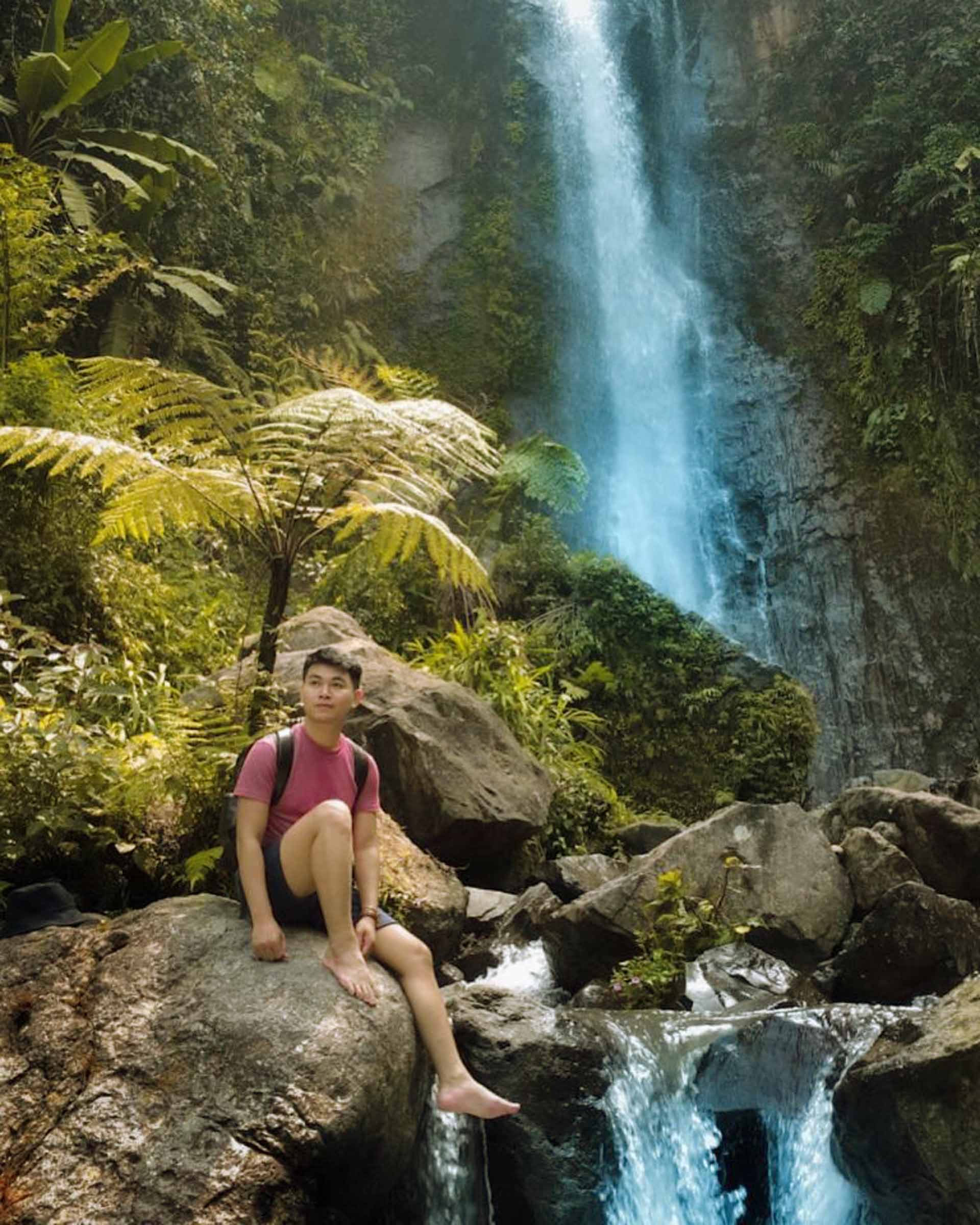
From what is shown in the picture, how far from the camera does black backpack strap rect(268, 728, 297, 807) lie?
3.40m

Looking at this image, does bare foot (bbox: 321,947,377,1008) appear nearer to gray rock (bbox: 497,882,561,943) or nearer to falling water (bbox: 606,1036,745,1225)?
falling water (bbox: 606,1036,745,1225)

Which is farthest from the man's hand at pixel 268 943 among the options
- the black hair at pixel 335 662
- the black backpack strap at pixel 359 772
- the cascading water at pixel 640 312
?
the cascading water at pixel 640 312

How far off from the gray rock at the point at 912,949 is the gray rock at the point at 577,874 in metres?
1.70

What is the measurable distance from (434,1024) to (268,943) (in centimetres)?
58

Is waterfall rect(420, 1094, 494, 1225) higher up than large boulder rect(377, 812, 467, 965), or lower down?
lower down

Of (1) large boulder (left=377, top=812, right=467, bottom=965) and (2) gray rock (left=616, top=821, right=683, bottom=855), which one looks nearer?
(1) large boulder (left=377, top=812, right=467, bottom=965)

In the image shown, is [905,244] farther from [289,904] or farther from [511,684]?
[289,904]

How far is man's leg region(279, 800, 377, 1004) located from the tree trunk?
1.39 metres

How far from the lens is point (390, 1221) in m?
3.29

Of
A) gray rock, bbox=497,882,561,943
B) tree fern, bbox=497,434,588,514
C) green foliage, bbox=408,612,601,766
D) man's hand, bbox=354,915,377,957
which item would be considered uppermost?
tree fern, bbox=497,434,588,514

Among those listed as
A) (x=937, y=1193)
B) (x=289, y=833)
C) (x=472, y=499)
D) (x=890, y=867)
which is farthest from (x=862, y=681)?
(x=289, y=833)

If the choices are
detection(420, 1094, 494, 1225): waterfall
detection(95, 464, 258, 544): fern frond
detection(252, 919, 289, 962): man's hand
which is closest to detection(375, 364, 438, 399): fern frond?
detection(95, 464, 258, 544): fern frond

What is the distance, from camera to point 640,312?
1586 centimetres

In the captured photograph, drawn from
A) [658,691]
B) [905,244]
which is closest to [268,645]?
[658,691]
